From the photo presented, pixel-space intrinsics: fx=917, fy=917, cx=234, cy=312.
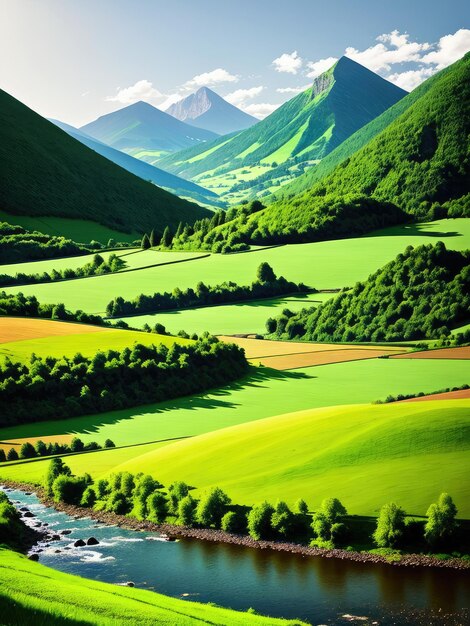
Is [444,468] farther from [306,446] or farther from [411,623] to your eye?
[411,623]

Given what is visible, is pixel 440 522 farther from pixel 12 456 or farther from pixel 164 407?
pixel 164 407

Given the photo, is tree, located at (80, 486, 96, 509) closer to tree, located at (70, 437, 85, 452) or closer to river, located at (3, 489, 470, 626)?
river, located at (3, 489, 470, 626)

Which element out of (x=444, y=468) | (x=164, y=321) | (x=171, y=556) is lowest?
(x=171, y=556)

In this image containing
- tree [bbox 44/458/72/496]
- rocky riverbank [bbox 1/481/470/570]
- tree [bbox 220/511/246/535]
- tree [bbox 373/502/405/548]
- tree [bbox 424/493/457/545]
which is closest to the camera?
rocky riverbank [bbox 1/481/470/570]

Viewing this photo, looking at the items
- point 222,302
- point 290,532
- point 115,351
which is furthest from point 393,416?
point 222,302

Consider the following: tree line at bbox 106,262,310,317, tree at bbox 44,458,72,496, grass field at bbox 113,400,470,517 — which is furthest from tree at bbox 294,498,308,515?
tree line at bbox 106,262,310,317

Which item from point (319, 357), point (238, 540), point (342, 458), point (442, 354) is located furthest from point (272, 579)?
point (319, 357)

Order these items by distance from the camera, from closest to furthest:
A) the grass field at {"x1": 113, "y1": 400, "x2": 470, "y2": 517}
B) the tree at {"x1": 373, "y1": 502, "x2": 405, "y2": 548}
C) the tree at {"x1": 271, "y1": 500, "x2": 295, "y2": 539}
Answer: the tree at {"x1": 373, "y1": 502, "x2": 405, "y2": 548}, the tree at {"x1": 271, "y1": 500, "x2": 295, "y2": 539}, the grass field at {"x1": 113, "y1": 400, "x2": 470, "y2": 517}
